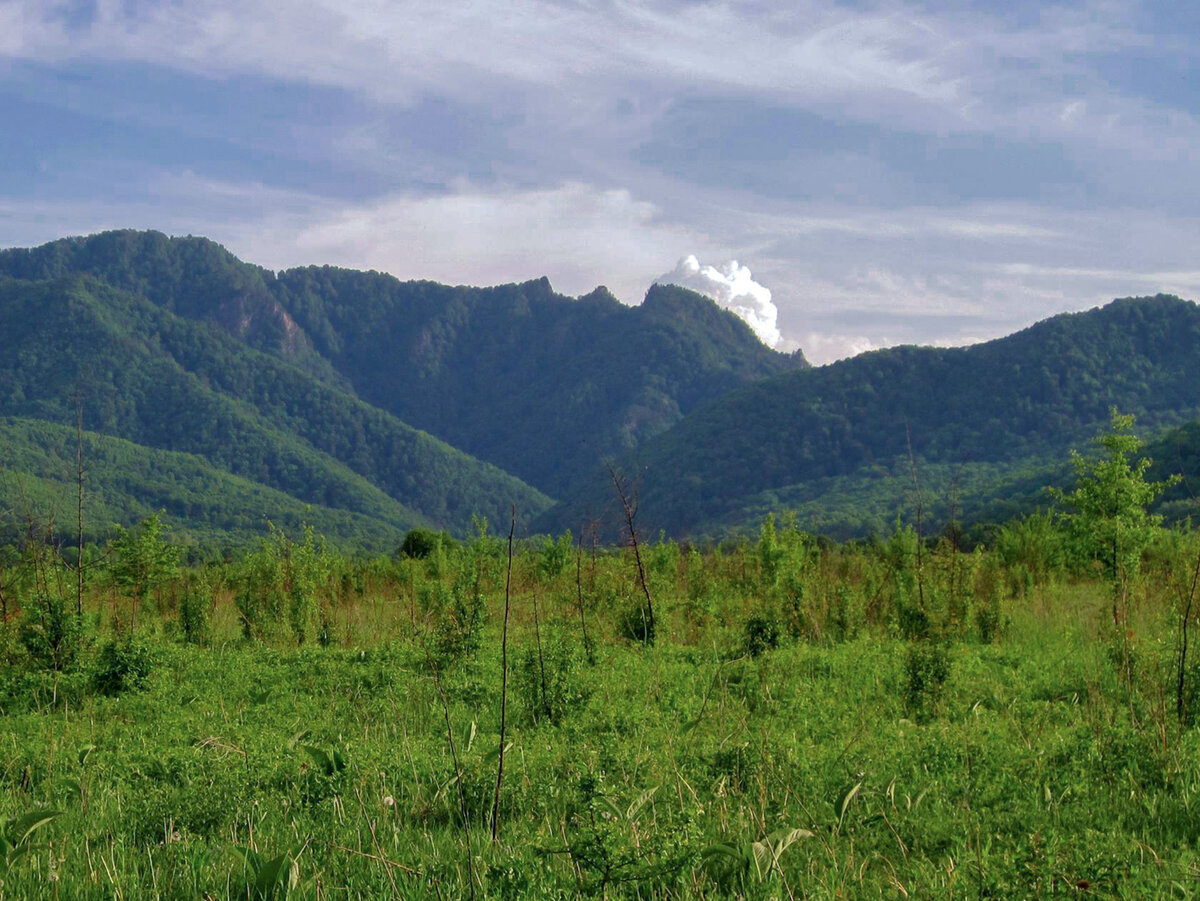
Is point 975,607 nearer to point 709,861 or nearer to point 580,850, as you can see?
point 709,861

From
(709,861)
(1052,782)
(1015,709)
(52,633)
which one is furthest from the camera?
(52,633)

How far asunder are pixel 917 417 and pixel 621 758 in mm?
149677

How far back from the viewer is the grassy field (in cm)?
308

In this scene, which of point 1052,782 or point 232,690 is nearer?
point 1052,782

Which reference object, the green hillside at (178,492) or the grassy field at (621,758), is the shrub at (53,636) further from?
the green hillside at (178,492)

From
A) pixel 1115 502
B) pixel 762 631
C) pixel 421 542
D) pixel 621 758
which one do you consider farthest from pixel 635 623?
pixel 421 542

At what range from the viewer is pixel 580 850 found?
2705 millimetres

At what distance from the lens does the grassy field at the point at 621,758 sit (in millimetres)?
3080

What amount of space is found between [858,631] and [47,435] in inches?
5964

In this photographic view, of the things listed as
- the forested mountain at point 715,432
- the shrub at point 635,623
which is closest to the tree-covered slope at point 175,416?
the forested mountain at point 715,432

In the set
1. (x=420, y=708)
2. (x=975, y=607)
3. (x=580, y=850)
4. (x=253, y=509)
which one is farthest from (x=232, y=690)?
(x=253, y=509)

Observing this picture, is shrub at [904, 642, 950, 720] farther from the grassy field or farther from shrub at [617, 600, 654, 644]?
shrub at [617, 600, 654, 644]

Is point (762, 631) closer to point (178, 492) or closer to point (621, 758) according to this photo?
point (621, 758)

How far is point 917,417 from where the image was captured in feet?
474
